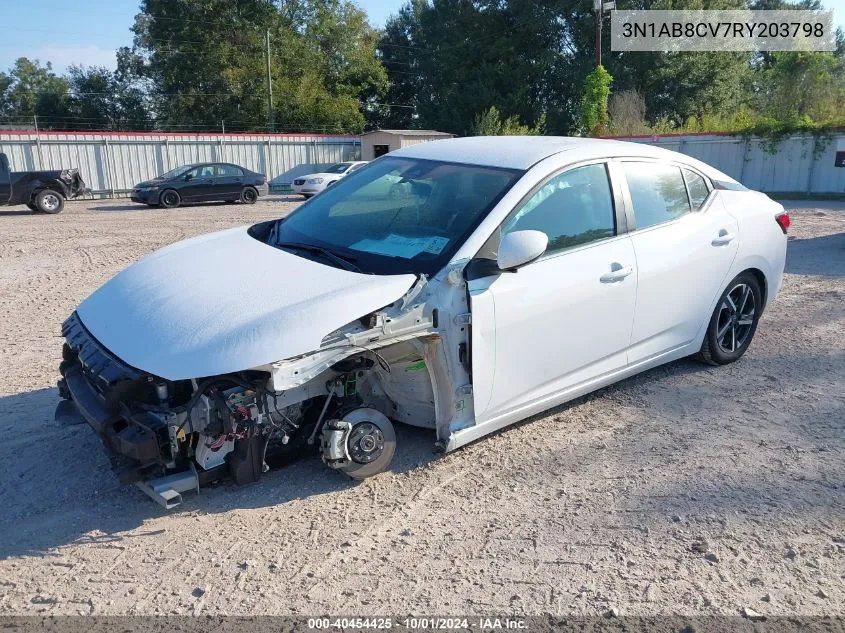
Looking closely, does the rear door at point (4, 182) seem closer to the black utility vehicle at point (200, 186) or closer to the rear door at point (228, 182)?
the black utility vehicle at point (200, 186)

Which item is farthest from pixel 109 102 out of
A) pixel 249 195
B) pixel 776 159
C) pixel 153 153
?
pixel 776 159

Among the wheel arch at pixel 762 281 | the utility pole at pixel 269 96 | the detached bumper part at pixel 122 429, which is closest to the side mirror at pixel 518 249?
the detached bumper part at pixel 122 429

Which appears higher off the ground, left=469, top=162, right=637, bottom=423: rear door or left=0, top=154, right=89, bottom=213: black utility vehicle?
left=0, top=154, right=89, bottom=213: black utility vehicle

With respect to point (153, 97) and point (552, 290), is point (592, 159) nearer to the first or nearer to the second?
point (552, 290)

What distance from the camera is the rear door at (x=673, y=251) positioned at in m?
4.49

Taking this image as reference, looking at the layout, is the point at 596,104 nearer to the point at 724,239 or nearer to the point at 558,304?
the point at 724,239

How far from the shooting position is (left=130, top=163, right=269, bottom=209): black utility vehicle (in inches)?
835

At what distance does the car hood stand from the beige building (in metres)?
28.0

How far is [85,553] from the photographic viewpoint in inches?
123

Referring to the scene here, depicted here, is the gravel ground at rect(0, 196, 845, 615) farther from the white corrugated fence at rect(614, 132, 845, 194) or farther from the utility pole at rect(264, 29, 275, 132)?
the utility pole at rect(264, 29, 275, 132)

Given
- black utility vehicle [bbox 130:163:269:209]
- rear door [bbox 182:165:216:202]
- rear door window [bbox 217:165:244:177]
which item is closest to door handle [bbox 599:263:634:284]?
black utility vehicle [bbox 130:163:269:209]

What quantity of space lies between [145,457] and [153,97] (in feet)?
165

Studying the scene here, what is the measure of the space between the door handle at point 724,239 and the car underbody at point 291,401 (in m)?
2.34

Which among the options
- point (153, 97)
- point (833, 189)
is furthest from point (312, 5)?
point (833, 189)
